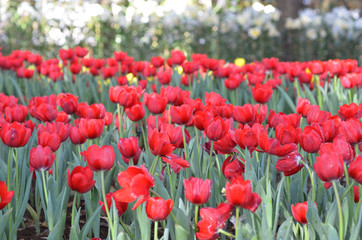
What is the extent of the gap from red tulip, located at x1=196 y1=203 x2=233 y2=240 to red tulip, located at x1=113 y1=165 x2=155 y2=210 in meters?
0.14

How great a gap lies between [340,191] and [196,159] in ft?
1.63

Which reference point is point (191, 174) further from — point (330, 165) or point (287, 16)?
point (287, 16)

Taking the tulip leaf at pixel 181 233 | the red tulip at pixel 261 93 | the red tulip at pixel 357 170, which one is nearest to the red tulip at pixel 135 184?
the tulip leaf at pixel 181 233

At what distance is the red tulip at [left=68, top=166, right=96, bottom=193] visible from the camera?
1238 mm

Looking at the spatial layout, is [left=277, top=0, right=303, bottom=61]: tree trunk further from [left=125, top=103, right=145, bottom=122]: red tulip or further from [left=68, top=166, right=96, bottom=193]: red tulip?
[left=68, top=166, right=96, bottom=193]: red tulip

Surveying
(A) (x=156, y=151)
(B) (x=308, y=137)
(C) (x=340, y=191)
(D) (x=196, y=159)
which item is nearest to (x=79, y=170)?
(A) (x=156, y=151)

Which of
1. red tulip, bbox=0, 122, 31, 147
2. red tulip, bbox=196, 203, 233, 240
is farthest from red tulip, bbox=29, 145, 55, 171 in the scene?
red tulip, bbox=196, 203, 233, 240

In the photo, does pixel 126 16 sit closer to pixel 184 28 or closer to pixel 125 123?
pixel 184 28

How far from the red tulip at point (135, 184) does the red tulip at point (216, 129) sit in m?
0.34

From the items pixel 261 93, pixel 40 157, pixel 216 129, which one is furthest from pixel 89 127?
pixel 261 93

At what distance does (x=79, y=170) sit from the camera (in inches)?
49.5

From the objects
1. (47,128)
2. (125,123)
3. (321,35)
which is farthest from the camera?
(321,35)

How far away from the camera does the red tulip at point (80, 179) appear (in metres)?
1.24

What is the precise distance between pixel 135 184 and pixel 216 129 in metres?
0.38
